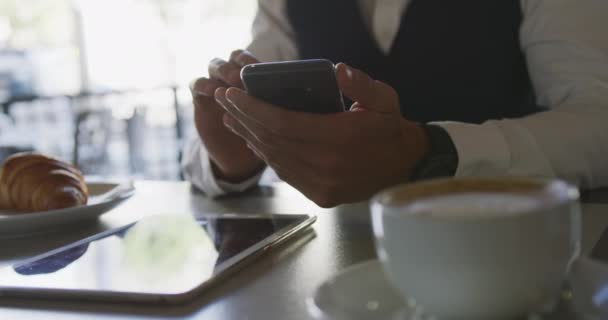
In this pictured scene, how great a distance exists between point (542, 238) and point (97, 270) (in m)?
0.30

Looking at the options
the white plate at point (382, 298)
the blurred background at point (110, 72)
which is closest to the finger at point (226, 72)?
the white plate at point (382, 298)

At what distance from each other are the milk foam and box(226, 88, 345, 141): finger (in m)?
0.24

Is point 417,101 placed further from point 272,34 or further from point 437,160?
point 437,160

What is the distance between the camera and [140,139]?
3531 mm

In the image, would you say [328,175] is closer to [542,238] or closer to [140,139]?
[542,238]

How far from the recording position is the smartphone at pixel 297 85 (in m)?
0.47

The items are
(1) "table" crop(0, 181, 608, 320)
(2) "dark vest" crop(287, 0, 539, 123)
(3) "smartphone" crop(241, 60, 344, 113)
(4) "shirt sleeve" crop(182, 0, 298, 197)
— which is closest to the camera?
(1) "table" crop(0, 181, 608, 320)

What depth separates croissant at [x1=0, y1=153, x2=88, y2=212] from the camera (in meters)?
0.66

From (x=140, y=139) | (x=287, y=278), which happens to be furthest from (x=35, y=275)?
(x=140, y=139)

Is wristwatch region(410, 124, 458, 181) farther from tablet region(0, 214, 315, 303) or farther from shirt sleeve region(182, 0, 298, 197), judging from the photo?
shirt sleeve region(182, 0, 298, 197)

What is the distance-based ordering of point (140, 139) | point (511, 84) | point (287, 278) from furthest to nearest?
point (140, 139), point (511, 84), point (287, 278)

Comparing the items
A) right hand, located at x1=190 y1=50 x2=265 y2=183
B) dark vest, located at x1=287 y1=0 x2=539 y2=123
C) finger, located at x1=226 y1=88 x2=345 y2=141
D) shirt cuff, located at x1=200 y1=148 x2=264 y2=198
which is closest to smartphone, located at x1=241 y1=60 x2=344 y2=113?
finger, located at x1=226 y1=88 x2=345 y2=141

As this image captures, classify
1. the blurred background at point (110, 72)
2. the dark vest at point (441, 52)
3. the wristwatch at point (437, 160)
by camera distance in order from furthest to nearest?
the blurred background at point (110, 72)
the dark vest at point (441, 52)
the wristwatch at point (437, 160)

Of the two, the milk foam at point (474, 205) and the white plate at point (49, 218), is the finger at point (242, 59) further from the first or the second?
the milk foam at point (474, 205)
